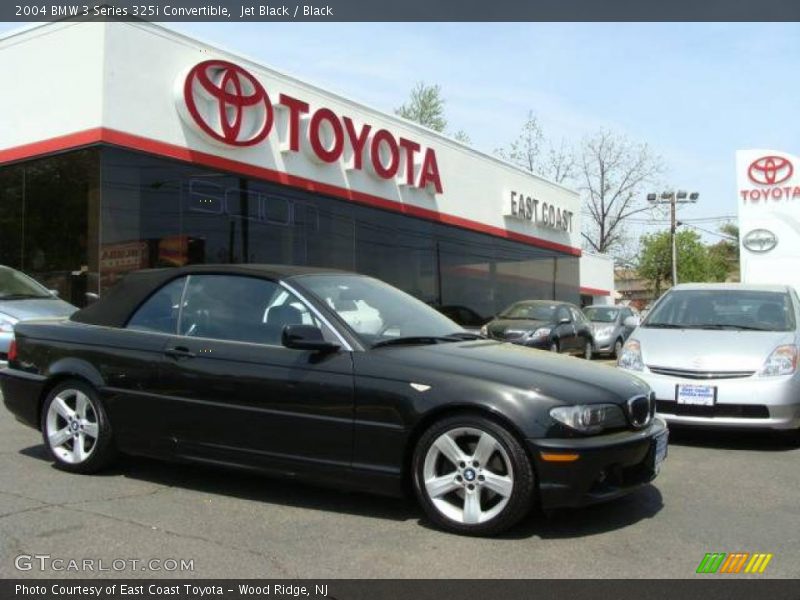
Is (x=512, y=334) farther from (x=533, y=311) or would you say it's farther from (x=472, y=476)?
(x=472, y=476)

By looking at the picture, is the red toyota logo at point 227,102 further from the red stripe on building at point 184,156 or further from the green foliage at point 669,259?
the green foliage at point 669,259

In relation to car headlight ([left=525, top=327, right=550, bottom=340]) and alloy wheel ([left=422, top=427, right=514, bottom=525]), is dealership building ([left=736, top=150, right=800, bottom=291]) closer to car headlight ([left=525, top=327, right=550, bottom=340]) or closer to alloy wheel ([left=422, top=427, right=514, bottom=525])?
car headlight ([left=525, top=327, right=550, bottom=340])

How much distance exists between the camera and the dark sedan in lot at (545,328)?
15.0 metres

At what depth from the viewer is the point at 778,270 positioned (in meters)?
20.5

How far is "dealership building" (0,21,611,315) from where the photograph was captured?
11906 millimetres

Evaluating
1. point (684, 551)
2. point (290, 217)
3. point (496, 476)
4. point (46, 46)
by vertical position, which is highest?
point (46, 46)

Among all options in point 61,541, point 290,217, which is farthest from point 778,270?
point 61,541

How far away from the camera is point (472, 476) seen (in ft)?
13.4

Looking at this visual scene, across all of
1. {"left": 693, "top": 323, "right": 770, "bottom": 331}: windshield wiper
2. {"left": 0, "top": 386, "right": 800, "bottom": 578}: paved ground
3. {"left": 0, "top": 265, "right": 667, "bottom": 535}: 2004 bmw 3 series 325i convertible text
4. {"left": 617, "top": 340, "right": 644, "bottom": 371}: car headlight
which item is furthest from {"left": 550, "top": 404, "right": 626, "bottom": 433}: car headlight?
{"left": 693, "top": 323, "right": 770, "bottom": 331}: windshield wiper

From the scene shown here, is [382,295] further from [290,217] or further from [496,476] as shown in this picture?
[290,217]

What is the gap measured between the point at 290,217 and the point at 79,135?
13.7ft

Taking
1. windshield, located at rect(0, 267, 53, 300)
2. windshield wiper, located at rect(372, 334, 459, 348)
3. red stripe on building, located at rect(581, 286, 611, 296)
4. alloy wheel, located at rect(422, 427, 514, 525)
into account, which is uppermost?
red stripe on building, located at rect(581, 286, 611, 296)

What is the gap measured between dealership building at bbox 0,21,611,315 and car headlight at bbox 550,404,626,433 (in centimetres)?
941

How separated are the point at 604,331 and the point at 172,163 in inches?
448
